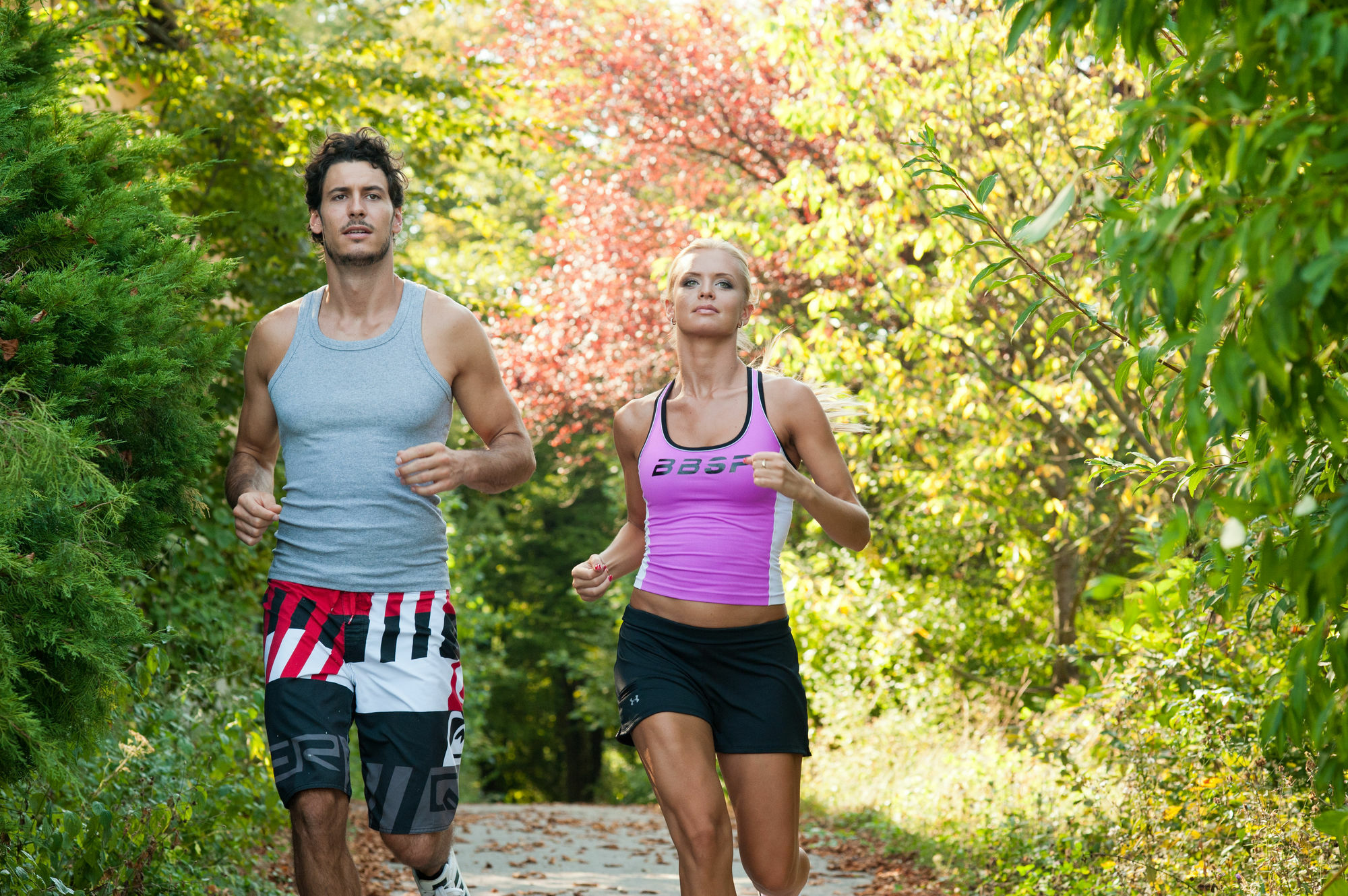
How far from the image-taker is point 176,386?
3.40m

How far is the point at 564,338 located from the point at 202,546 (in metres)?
6.19

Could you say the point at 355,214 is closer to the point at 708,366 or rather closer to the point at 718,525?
the point at 708,366

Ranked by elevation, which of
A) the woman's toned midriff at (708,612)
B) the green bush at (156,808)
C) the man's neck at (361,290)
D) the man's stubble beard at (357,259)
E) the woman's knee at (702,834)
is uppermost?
the man's stubble beard at (357,259)

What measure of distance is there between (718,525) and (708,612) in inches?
10.4

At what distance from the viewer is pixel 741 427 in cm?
383

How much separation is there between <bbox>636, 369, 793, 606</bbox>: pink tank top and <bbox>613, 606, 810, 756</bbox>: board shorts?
11 centimetres

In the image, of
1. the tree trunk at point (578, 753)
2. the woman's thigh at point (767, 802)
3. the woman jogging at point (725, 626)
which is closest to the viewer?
the woman jogging at point (725, 626)

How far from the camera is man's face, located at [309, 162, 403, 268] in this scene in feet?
12.2

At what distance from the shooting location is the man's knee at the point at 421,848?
3.51 m

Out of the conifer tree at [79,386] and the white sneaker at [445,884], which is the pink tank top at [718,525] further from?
the conifer tree at [79,386]

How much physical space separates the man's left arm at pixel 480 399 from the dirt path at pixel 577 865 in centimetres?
346

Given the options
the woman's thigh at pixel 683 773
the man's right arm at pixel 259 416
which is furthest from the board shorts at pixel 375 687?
the woman's thigh at pixel 683 773

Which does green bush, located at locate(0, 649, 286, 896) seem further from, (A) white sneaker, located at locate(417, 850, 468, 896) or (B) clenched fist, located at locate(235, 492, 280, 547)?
→ (A) white sneaker, located at locate(417, 850, 468, 896)

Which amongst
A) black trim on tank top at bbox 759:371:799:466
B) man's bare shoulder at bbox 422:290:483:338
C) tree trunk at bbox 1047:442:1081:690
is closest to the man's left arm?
man's bare shoulder at bbox 422:290:483:338
